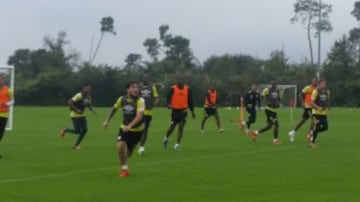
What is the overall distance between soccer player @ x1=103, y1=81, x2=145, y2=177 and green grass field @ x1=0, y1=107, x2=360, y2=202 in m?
0.44

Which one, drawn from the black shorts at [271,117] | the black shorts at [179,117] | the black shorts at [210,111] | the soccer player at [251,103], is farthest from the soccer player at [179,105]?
the black shorts at [210,111]

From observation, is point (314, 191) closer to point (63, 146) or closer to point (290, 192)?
point (290, 192)

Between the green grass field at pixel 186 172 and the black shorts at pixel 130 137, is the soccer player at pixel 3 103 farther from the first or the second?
the black shorts at pixel 130 137

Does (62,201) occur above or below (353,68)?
below

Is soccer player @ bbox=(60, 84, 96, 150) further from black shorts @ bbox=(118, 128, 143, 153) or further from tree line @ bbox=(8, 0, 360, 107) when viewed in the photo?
tree line @ bbox=(8, 0, 360, 107)

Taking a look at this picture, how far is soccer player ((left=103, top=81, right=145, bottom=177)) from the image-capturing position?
15.3 meters

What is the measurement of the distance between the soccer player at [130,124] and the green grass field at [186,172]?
435 mm

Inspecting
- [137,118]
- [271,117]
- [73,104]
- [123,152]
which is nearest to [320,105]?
[271,117]

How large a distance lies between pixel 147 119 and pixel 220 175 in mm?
6089

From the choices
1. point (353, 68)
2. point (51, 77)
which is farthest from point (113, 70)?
point (353, 68)

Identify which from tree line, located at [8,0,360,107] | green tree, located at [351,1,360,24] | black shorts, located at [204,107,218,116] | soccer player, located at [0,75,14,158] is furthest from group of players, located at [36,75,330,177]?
green tree, located at [351,1,360,24]

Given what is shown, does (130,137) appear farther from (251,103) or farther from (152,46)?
(152,46)

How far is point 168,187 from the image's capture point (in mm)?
13625

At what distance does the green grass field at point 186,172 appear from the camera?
12.7 metres
